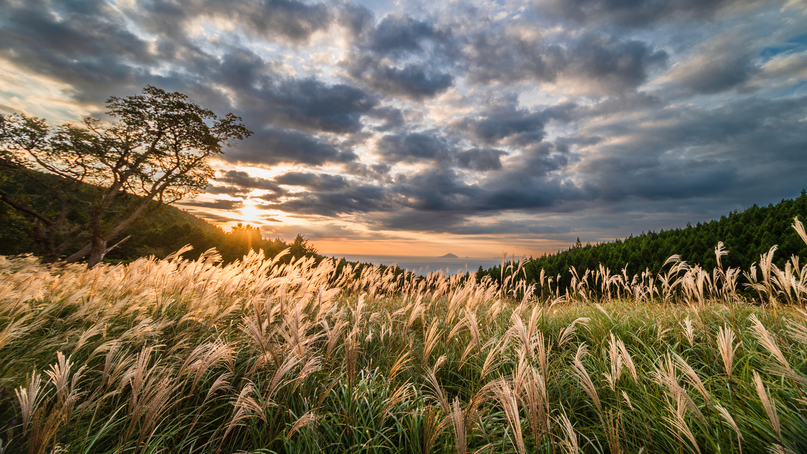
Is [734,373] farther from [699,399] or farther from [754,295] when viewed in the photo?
[754,295]

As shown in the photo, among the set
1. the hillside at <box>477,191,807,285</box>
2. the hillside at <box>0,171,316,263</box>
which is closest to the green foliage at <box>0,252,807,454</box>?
the hillside at <box>477,191,807,285</box>

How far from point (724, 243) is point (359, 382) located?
971 centimetres

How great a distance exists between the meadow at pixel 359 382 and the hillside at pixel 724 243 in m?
3.63

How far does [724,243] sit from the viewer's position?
7.86 m

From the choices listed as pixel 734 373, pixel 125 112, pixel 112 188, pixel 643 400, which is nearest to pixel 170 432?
pixel 643 400

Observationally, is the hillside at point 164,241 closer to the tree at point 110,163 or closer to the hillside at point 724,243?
the tree at point 110,163

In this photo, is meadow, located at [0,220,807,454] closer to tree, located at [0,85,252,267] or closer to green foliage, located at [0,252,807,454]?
green foliage, located at [0,252,807,454]

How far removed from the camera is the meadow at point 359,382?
66.6 inches

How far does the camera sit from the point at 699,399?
2789mm

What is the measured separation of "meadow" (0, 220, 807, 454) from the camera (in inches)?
66.6

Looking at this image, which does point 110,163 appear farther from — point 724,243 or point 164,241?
point 724,243

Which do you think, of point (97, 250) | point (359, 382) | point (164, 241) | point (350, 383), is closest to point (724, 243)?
point (359, 382)

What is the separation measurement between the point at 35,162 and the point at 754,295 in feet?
74.0

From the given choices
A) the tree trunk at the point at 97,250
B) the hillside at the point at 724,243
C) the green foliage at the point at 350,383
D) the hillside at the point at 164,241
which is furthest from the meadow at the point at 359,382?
the hillside at the point at 164,241
